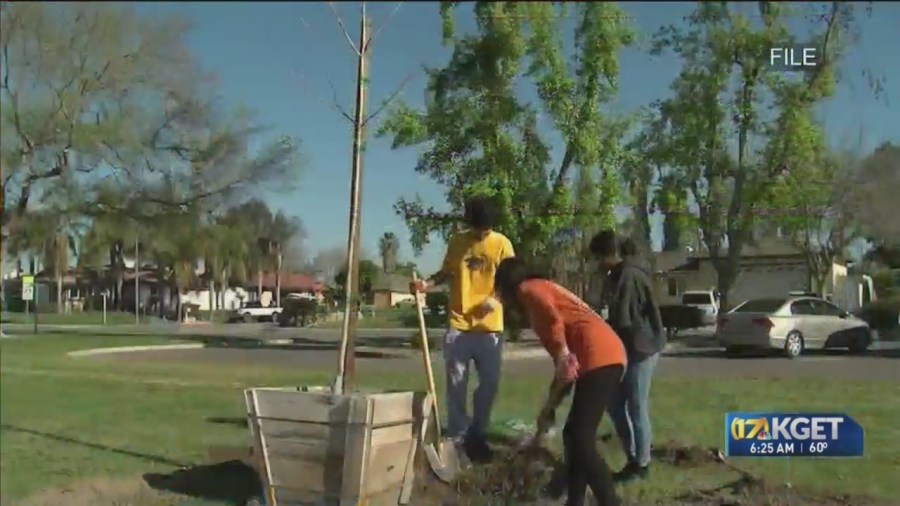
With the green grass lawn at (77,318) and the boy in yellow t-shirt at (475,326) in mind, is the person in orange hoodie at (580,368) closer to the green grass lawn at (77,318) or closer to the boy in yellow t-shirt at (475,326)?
the boy in yellow t-shirt at (475,326)

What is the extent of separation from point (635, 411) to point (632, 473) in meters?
0.38

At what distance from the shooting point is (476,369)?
611 centimetres

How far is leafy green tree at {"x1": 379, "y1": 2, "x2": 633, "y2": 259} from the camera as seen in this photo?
6.61 m

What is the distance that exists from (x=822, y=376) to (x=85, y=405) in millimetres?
7237

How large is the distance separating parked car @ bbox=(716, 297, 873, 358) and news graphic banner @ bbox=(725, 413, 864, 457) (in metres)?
0.93

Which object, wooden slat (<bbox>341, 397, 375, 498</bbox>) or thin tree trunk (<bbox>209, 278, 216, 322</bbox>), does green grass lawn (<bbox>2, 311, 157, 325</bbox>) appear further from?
wooden slat (<bbox>341, 397, 375, 498</bbox>)

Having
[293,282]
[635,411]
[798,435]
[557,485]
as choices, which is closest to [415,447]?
[557,485]

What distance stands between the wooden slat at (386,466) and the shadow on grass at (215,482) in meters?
0.99

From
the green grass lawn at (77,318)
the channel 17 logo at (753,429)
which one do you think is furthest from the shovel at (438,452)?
the green grass lawn at (77,318)

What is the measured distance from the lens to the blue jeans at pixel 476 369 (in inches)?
237

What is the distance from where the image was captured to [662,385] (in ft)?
26.7

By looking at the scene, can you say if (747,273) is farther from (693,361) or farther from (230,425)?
(230,425)

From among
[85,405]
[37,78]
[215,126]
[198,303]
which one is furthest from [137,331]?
[85,405]

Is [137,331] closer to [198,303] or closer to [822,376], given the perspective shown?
[198,303]
